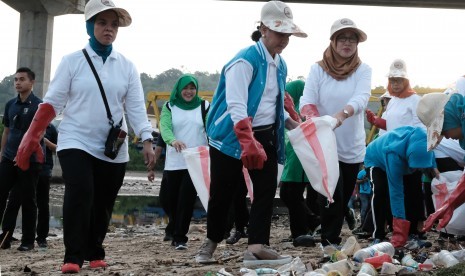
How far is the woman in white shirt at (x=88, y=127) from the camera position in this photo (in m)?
5.95

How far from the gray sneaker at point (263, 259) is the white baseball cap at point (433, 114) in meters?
1.28

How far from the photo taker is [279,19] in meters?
6.05

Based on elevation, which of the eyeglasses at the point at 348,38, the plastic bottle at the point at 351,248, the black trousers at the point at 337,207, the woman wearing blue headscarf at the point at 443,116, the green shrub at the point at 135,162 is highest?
the eyeglasses at the point at 348,38

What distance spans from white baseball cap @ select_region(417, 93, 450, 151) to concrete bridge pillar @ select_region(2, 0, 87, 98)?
21.4 metres

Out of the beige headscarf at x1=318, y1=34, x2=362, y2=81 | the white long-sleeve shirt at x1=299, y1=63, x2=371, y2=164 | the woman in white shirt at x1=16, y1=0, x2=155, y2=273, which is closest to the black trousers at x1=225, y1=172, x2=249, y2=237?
the white long-sleeve shirt at x1=299, y1=63, x2=371, y2=164

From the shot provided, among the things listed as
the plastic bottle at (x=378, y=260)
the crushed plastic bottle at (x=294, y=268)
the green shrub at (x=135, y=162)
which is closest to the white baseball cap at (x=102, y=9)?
the crushed plastic bottle at (x=294, y=268)

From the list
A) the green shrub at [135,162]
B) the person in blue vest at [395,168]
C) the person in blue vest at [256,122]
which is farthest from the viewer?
the green shrub at [135,162]

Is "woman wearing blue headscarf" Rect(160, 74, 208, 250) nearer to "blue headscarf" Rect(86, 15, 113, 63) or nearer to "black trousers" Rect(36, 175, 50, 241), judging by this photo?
"black trousers" Rect(36, 175, 50, 241)

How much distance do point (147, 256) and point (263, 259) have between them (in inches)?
74.4

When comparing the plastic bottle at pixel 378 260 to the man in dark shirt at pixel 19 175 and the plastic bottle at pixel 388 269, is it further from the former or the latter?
the man in dark shirt at pixel 19 175

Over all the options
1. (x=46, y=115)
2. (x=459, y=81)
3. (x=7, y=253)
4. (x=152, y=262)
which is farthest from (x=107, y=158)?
(x=459, y=81)

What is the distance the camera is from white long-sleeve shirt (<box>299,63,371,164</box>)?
7117 millimetres

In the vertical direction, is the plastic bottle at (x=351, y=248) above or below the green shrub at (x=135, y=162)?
above

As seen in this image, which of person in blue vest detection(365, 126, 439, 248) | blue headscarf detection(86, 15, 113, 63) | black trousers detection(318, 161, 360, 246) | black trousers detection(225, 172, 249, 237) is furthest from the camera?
black trousers detection(225, 172, 249, 237)
